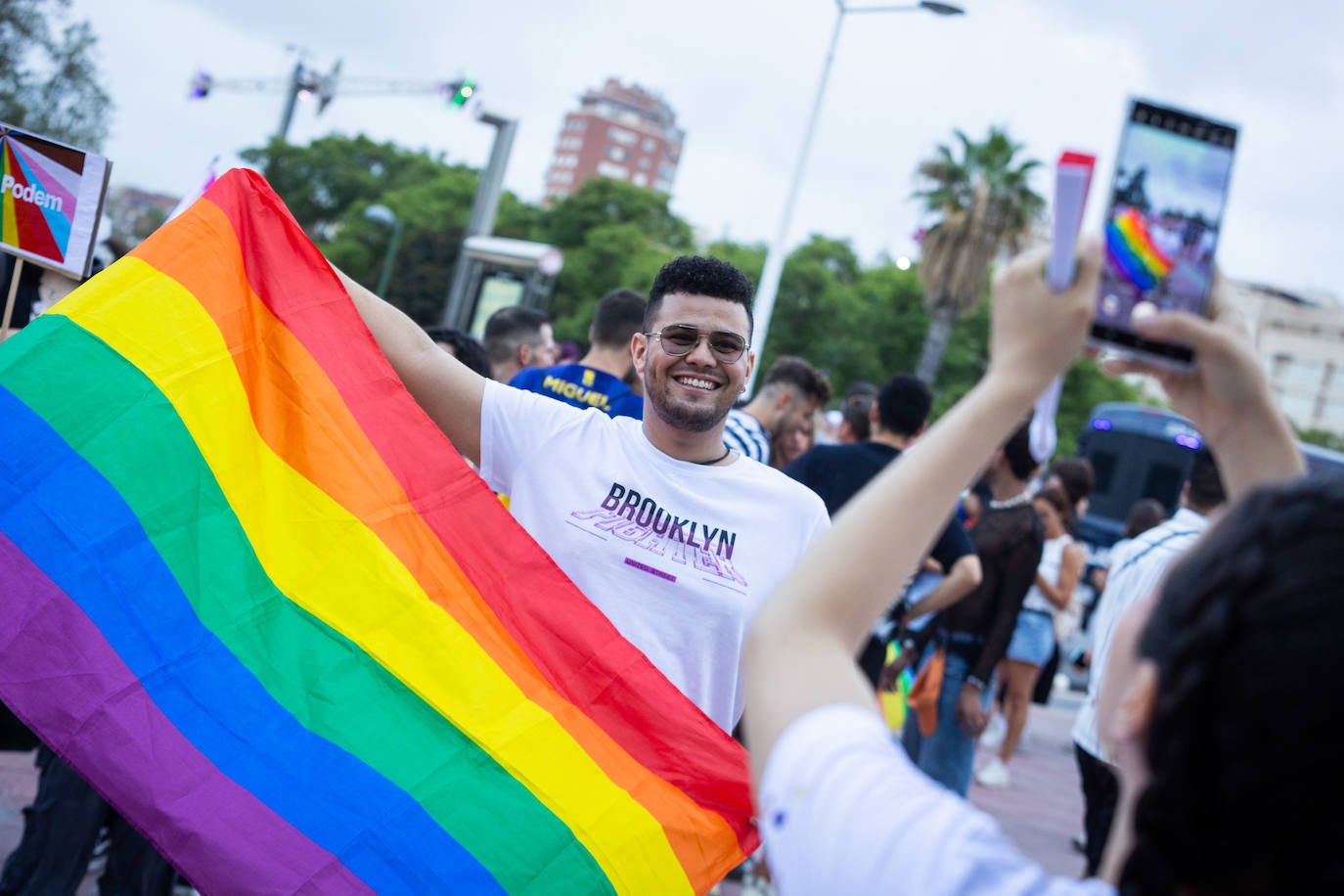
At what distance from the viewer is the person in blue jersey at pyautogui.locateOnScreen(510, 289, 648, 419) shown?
16.9 feet

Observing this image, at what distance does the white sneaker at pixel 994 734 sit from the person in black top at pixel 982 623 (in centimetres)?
419

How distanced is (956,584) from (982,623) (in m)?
0.79

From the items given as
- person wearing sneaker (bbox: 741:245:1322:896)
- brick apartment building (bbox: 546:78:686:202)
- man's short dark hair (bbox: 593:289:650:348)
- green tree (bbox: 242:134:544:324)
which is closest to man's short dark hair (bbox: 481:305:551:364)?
man's short dark hair (bbox: 593:289:650:348)

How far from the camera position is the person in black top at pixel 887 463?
566cm

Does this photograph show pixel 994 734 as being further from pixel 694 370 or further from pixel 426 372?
pixel 426 372

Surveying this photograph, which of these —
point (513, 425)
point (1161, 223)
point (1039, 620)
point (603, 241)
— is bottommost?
point (1039, 620)

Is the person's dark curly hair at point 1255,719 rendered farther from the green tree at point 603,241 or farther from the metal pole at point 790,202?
the green tree at point 603,241

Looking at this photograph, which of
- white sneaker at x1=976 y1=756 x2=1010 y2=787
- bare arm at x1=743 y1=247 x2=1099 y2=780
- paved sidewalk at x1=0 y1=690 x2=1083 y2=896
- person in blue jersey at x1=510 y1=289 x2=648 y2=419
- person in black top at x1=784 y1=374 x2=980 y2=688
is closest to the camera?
bare arm at x1=743 y1=247 x2=1099 y2=780

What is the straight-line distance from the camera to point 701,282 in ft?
10.8

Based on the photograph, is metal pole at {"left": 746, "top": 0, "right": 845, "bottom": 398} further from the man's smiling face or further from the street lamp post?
the man's smiling face

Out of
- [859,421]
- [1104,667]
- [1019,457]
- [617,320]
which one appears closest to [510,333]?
[617,320]

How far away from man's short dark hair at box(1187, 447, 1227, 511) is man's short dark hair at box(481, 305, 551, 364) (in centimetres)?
344

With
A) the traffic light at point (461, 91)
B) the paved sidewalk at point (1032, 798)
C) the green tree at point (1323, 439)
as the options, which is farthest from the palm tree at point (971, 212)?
Answer: the green tree at point (1323, 439)

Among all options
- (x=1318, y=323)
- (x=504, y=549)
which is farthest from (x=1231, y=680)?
(x=1318, y=323)
